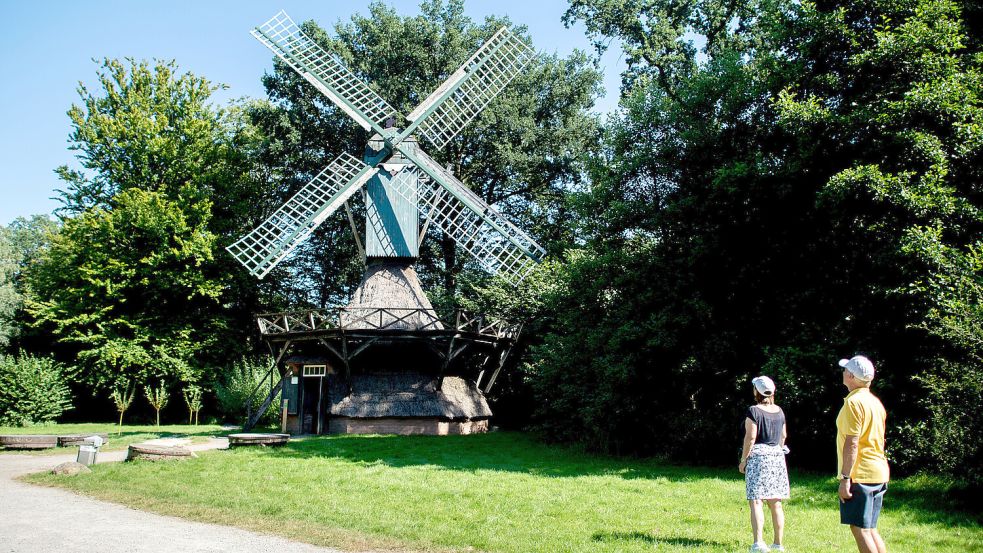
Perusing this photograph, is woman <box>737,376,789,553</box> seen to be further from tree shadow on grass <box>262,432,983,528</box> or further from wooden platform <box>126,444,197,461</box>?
wooden platform <box>126,444,197,461</box>

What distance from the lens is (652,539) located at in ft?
23.0

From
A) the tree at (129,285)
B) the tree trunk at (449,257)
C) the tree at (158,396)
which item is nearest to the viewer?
the tree at (158,396)

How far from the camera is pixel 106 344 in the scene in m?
25.5

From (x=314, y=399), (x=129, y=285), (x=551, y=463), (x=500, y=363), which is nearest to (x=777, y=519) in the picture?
(x=551, y=463)

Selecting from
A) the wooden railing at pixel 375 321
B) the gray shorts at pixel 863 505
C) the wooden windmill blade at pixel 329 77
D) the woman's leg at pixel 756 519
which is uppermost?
the wooden windmill blade at pixel 329 77

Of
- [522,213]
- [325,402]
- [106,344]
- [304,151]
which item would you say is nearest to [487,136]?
[522,213]

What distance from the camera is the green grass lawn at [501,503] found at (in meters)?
7.07

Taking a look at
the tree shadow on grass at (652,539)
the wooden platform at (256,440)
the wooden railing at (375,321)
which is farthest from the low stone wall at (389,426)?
the tree shadow on grass at (652,539)

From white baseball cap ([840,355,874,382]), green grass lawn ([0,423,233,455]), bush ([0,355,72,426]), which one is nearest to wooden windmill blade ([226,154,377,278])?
green grass lawn ([0,423,233,455])

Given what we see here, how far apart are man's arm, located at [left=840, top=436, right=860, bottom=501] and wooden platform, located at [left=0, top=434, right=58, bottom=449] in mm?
16180

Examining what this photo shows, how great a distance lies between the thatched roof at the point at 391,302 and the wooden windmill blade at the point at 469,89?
13.2 ft

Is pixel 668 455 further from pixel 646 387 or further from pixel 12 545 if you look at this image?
pixel 12 545

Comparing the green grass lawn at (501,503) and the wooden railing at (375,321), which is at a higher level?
the wooden railing at (375,321)

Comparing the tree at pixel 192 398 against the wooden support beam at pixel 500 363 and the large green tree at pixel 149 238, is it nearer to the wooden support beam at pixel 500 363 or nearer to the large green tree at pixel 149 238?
the large green tree at pixel 149 238
